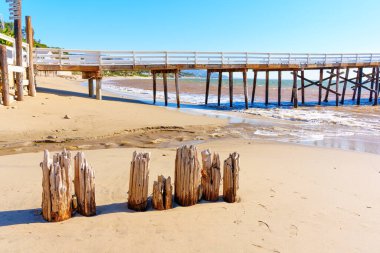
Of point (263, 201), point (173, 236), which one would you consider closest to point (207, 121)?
point (263, 201)

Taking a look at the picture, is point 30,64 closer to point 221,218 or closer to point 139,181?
point 139,181

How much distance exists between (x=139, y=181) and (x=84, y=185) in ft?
2.14

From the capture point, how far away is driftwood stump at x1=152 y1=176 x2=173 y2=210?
4129 mm

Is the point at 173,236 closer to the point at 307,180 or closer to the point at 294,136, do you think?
the point at 307,180

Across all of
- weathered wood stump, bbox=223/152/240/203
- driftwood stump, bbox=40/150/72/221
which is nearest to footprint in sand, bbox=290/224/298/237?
weathered wood stump, bbox=223/152/240/203

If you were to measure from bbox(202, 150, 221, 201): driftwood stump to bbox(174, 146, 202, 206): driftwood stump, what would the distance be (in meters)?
0.16

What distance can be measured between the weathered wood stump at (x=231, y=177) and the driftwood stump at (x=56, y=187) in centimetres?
204

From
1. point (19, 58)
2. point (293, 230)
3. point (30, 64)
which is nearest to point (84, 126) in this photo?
point (19, 58)

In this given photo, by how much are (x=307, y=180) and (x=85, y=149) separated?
5.01 meters

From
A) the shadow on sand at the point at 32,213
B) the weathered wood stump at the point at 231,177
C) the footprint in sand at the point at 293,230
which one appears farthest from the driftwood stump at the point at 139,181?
the footprint in sand at the point at 293,230

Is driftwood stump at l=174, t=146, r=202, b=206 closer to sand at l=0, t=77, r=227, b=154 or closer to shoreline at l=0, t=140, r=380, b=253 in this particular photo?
shoreline at l=0, t=140, r=380, b=253

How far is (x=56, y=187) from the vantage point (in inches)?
144

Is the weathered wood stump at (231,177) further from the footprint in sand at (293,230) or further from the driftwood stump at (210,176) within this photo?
the footprint in sand at (293,230)

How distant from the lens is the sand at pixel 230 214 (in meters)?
3.45
